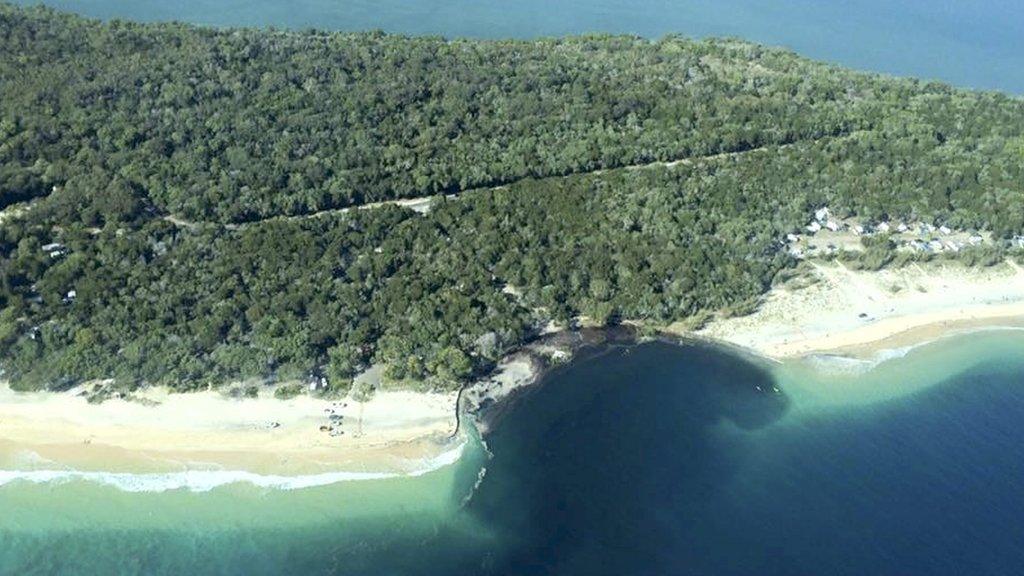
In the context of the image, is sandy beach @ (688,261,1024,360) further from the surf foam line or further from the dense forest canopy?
the surf foam line

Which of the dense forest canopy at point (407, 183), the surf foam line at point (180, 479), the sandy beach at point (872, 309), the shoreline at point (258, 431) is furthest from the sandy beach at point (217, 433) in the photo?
the sandy beach at point (872, 309)

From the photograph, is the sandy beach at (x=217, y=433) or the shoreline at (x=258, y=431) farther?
the sandy beach at (x=217, y=433)

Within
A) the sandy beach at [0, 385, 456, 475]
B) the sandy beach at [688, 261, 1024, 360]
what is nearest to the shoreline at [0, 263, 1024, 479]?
the sandy beach at [0, 385, 456, 475]

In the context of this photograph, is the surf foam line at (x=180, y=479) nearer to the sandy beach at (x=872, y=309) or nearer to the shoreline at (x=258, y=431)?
the shoreline at (x=258, y=431)

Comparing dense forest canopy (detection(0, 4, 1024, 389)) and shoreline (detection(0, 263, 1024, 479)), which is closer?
shoreline (detection(0, 263, 1024, 479))

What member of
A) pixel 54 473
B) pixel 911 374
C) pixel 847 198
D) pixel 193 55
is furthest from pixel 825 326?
pixel 193 55

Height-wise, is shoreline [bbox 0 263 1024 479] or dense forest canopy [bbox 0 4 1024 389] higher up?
dense forest canopy [bbox 0 4 1024 389]
